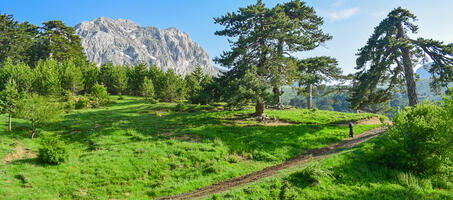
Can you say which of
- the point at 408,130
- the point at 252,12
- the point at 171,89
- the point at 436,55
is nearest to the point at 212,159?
the point at 408,130

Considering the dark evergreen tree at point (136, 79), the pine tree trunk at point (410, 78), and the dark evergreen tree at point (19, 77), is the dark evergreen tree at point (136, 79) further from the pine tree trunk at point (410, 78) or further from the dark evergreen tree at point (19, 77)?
the pine tree trunk at point (410, 78)

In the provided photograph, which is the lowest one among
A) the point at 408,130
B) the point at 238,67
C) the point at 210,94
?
the point at 408,130

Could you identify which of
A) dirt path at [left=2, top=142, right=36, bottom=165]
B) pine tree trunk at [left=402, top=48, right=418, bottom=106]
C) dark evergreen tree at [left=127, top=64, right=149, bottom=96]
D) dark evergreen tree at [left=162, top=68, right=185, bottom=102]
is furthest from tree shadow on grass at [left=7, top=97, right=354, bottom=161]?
dark evergreen tree at [left=127, top=64, right=149, bottom=96]

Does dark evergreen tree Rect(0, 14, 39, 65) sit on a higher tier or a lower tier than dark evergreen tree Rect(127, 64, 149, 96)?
higher

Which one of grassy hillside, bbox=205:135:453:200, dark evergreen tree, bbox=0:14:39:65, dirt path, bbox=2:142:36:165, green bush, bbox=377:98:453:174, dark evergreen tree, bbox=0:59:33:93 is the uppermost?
dark evergreen tree, bbox=0:14:39:65

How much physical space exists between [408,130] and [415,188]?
4026mm

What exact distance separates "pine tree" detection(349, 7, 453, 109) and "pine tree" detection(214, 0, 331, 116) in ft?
24.6

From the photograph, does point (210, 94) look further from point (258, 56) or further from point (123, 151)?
point (123, 151)

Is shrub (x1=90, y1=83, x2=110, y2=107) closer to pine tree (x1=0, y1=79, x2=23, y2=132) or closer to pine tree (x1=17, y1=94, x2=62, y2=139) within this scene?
pine tree (x1=0, y1=79, x2=23, y2=132)

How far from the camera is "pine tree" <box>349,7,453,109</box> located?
21.9 metres

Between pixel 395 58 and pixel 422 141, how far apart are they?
1584 centimetres

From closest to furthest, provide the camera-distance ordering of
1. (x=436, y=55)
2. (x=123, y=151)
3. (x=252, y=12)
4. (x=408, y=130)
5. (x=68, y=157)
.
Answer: (x=408, y=130) < (x=68, y=157) < (x=123, y=151) < (x=436, y=55) < (x=252, y=12)

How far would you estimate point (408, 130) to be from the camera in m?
12.7

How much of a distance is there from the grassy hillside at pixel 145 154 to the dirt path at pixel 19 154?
51 mm
